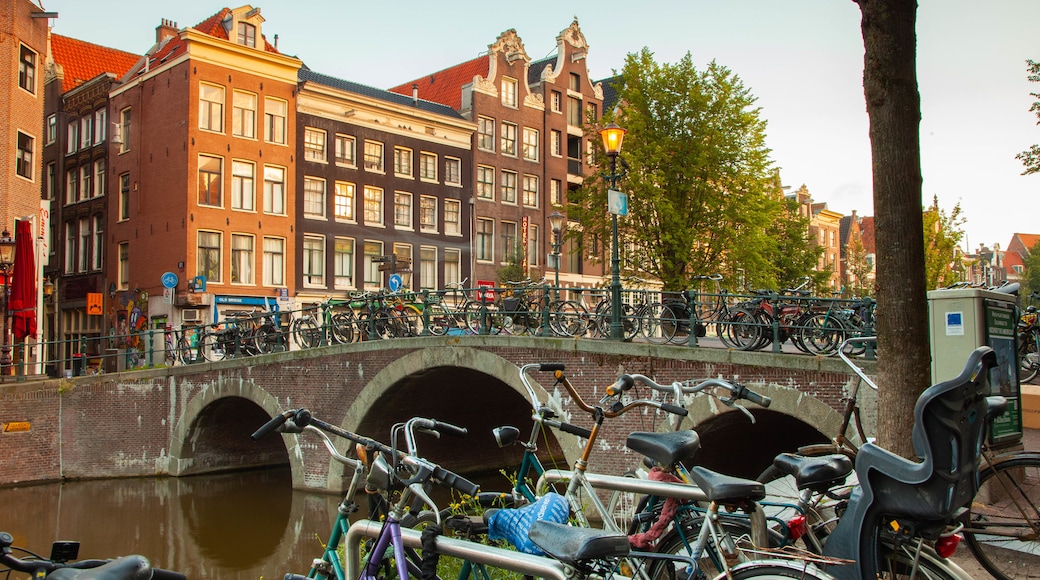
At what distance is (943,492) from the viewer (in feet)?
8.96

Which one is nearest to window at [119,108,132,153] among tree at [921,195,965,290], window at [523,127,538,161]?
window at [523,127,538,161]

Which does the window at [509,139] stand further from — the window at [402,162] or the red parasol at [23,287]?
the red parasol at [23,287]

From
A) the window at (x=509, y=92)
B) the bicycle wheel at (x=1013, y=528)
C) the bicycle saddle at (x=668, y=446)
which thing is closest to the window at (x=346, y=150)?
the window at (x=509, y=92)

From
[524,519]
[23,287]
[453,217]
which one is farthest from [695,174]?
[524,519]

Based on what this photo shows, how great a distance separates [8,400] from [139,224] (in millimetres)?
10345

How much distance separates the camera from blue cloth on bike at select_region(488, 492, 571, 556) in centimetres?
336

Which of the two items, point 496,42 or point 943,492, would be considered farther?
point 496,42

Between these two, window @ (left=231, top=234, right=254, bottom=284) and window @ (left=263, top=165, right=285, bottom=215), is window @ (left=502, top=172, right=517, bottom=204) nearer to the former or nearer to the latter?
window @ (left=263, top=165, right=285, bottom=215)

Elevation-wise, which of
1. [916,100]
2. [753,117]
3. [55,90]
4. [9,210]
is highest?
[55,90]

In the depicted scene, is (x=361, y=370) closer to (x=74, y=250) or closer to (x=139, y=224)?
(x=139, y=224)

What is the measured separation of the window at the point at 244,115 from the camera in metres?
26.8

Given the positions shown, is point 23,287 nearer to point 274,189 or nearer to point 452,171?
point 274,189

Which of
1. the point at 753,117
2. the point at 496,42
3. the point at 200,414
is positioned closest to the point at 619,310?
the point at 200,414

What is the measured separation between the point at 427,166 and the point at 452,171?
3.52 ft
